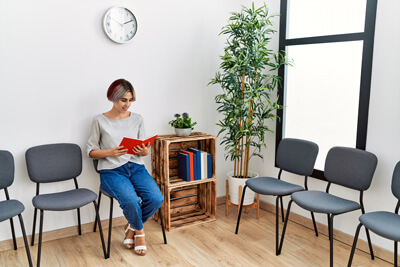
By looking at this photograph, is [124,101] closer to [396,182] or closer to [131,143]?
[131,143]

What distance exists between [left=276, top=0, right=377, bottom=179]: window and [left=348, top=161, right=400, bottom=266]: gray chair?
0.44m

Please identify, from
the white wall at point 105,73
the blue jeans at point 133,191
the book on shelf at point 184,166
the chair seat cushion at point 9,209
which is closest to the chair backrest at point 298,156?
the white wall at point 105,73

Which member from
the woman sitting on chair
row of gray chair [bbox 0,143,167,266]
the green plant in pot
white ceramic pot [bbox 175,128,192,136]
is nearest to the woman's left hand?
the woman sitting on chair

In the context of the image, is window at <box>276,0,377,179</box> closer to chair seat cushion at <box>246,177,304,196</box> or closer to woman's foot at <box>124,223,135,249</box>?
chair seat cushion at <box>246,177,304,196</box>

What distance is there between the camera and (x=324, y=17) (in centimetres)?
298

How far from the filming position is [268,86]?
10.6 feet

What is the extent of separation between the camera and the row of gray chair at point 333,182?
220cm

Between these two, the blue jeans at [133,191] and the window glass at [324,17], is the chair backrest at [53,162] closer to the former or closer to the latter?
the blue jeans at [133,191]

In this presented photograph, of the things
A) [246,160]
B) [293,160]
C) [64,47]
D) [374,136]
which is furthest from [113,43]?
[374,136]

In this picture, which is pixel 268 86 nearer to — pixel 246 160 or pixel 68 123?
pixel 246 160

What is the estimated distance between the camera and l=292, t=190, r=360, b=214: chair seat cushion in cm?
234

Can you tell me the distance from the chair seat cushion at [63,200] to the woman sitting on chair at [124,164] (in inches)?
7.0

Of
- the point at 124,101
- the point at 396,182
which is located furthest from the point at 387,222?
the point at 124,101

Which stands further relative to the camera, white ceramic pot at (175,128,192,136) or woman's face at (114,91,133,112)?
white ceramic pot at (175,128,192,136)
